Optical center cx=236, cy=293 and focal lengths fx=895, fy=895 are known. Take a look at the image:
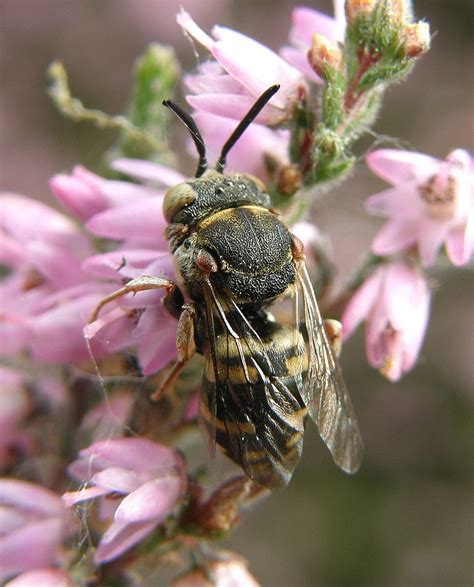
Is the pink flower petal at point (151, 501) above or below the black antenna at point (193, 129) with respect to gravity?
below

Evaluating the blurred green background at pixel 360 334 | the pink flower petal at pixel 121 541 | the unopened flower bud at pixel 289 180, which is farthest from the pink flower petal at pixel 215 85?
the blurred green background at pixel 360 334

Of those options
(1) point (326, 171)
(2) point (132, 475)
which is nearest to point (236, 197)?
(1) point (326, 171)

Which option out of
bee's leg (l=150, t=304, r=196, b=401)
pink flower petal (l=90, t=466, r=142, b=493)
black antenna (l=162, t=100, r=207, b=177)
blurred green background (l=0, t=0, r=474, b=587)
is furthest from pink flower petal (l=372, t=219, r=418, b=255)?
blurred green background (l=0, t=0, r=474, b=587)

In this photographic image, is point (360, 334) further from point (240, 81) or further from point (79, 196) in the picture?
point (240, 81)

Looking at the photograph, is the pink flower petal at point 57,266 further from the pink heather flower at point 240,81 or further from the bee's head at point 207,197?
the pink heather flower at point 240,81

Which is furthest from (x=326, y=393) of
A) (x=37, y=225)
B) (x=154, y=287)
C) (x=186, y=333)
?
(x=37, y=225)

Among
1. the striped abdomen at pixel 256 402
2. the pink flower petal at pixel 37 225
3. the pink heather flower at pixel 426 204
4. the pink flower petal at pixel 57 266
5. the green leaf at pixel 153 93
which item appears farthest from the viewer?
the green leaf at pixel 153 93

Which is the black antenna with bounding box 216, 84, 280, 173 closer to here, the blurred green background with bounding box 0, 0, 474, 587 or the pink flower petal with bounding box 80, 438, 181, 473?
the pink flower petal with bounding box 80, 438, 181, 473
